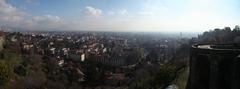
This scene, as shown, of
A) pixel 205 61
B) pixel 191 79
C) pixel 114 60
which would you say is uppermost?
pixel 205 61

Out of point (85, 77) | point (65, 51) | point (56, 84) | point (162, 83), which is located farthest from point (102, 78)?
point (65, 51)

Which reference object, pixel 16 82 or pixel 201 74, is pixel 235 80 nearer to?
pixel 201 74

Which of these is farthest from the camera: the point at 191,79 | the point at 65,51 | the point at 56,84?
the point at 65,51

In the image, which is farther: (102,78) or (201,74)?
(102,78)

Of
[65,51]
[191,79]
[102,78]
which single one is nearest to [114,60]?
[65,51]

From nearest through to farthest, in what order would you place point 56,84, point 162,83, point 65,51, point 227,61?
point 227,61, point 162,83, point 56,84, point 65,51

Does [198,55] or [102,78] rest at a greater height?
[198,55]

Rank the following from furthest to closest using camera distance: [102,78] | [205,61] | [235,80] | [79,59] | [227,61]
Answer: [79,59]
[102,78]
[205,61]
[227,61]
[235,80]

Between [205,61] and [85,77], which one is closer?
[205,61]

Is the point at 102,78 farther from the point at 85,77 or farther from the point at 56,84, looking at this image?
the point at 56,84
